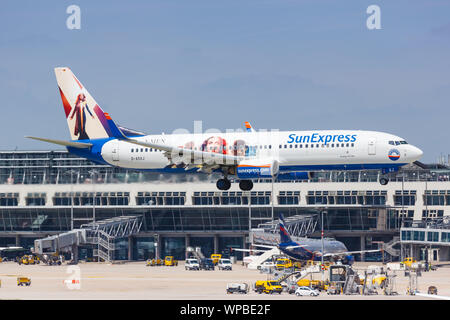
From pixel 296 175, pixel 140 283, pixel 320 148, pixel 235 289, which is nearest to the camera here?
pixel 320 148

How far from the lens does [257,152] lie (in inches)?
3329

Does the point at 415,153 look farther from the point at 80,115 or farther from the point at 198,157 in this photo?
the point at 80,115

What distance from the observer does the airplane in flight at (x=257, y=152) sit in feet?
266

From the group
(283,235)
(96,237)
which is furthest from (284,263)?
(96,237)

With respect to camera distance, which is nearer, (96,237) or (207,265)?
(207,265)

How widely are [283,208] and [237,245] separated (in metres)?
14.1

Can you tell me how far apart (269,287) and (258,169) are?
22.6 m

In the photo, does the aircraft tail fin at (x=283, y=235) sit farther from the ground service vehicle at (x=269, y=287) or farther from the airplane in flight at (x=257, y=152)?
the airplane in flight at (x=257, y=152)

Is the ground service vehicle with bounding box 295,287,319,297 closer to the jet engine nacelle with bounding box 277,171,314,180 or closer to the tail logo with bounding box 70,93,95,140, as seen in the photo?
the jet engine nacelle with bounding box 277,171,314,180

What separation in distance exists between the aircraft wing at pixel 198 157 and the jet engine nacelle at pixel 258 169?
171 centimetres

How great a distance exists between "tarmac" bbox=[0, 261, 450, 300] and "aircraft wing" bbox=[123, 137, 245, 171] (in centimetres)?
1737

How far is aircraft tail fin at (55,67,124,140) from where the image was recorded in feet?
324
